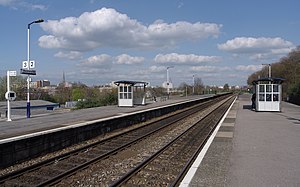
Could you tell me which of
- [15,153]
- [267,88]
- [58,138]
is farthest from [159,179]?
[267,88]

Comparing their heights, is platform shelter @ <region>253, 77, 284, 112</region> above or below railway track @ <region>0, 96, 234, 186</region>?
above

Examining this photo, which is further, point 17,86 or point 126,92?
point 17,86

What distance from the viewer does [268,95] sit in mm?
25531

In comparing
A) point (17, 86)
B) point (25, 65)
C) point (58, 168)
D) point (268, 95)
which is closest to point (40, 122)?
point (25, 65)

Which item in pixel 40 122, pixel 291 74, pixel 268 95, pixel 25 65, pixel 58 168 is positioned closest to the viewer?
pixel 58 168

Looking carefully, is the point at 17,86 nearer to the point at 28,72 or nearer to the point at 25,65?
the point at 25,65

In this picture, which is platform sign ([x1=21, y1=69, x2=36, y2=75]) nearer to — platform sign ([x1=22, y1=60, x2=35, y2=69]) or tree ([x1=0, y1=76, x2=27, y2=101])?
platform sign ([x1=22, y1=60, x2=35, y2=69])

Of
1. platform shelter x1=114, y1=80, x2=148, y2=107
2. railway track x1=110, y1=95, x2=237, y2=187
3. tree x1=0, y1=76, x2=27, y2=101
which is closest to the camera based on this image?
railway track x1=110, y1=95, x2=237, y2=187

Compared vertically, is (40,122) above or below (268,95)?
below

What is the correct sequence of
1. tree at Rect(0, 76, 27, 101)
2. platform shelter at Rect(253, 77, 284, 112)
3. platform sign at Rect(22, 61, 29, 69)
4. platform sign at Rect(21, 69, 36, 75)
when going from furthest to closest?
tree at Rect(0, 76, 27, 101), platform shelter at Rect(253, 77, 284, 112), platform sign at Rect(22, 61, 29, 69), platform sign at Rect(21, 69, 36, 75)

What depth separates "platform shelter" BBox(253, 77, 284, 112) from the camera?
25109mm

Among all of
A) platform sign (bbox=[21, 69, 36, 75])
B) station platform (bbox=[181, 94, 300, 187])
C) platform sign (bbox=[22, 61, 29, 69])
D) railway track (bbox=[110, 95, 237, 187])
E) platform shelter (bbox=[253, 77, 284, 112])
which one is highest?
platform sign (bbox=[22, 61, 29, 69])

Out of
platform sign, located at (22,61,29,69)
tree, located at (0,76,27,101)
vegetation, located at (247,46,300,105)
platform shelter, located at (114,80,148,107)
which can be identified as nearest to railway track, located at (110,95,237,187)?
platform sign, located at (22,61,29,69)

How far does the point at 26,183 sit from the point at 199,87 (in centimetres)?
11649
